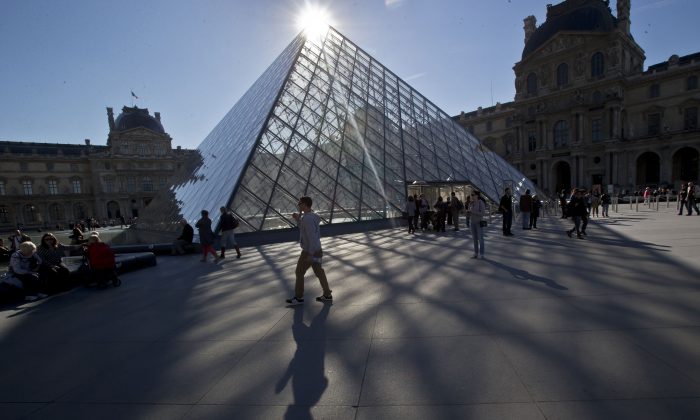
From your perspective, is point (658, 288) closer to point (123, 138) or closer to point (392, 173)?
point (392, 173)

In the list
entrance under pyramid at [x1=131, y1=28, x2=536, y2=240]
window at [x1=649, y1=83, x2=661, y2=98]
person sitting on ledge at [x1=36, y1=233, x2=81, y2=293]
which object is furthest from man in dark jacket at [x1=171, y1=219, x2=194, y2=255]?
window at [x1=649, y1=83, x2=661, y2=98]

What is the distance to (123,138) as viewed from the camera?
2434 inches

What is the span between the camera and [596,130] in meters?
41.6

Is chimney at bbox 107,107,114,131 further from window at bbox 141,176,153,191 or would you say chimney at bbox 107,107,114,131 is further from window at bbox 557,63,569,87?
window at bbox 557,63,569,87

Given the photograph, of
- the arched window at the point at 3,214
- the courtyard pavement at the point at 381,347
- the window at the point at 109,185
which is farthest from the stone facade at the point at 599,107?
the arched window at the point at 3,214

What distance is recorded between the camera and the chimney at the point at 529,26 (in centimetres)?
5125

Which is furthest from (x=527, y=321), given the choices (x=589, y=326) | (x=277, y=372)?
(x=277, y=372)

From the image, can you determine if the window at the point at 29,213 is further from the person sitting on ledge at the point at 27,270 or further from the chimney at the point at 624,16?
the chimney at the point at 624,16

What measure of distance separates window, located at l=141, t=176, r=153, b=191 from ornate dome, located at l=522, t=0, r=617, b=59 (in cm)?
7355

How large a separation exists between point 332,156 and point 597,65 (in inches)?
1816

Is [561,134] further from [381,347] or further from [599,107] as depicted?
[381,347]

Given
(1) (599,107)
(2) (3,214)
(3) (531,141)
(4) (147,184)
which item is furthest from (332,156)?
(2) (3,214)

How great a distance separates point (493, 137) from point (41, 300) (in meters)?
60.1

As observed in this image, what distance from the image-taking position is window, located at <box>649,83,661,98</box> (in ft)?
127
